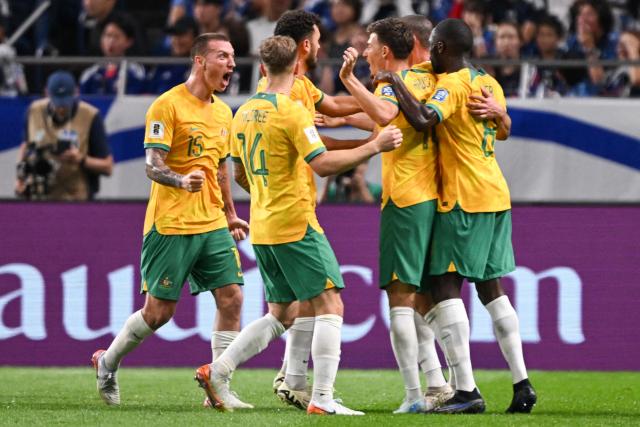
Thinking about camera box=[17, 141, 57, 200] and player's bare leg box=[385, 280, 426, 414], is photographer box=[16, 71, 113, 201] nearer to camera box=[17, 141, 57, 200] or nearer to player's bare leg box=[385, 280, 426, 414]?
camera box=[17, 141, 57, 200]

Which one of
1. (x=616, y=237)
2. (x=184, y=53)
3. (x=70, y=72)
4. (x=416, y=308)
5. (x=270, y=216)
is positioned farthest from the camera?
(x=184, y=53)

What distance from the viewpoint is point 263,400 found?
9.36m

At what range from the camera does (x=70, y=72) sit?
12812mm

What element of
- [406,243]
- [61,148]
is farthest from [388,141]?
[61,148]

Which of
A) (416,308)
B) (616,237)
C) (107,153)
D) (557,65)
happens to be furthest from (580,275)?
(107,153)

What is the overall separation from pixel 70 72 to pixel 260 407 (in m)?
5.13

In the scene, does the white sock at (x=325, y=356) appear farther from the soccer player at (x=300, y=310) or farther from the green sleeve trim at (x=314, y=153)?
the green sleeve trim at (x=314, y=153)

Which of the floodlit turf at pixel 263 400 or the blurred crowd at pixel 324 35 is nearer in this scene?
the floodlit turf at pixel 263 400

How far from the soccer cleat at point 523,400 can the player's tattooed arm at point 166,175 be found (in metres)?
2.27

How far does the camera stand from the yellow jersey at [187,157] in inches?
346

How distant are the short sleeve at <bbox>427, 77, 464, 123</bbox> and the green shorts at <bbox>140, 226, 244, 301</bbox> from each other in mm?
1743

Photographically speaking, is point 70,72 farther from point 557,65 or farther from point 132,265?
point 557,65

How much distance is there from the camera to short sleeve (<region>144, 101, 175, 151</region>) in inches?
342

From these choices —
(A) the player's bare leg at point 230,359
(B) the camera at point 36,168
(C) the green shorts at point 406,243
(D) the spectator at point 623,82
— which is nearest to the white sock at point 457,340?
(C) the green shorts at point 406,243
